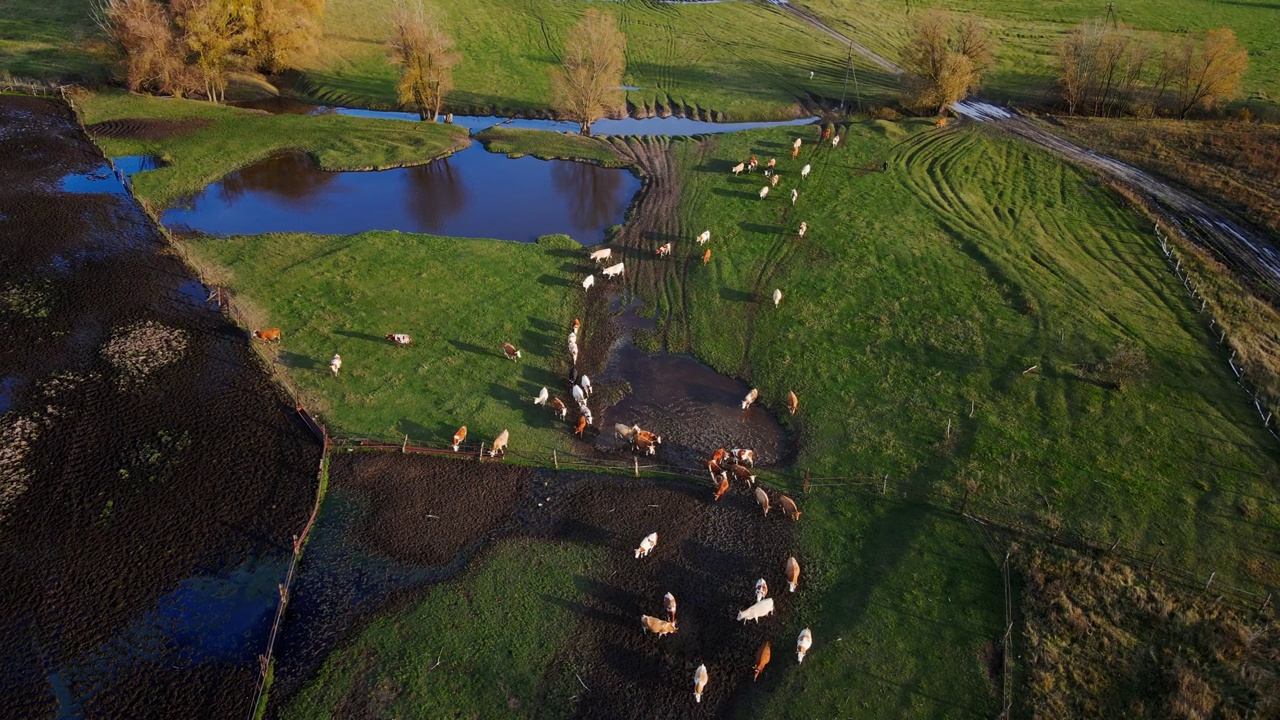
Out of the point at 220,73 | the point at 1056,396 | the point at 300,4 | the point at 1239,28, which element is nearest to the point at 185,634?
the point at 1056,396

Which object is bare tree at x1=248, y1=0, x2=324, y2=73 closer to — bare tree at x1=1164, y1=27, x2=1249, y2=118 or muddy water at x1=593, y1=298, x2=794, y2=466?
muddy water at x1=593, y1=298, x2=794, y2=466

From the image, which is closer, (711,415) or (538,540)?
(538,540)

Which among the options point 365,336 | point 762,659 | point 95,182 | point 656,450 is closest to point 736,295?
point 656,450

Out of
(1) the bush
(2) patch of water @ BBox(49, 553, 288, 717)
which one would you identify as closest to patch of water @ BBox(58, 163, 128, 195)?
(1) the bush

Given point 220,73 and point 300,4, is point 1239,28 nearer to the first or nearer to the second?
point 300,4

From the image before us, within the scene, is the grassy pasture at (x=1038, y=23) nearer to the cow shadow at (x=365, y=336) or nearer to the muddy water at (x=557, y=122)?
the muddy water at (x=557, y=122)

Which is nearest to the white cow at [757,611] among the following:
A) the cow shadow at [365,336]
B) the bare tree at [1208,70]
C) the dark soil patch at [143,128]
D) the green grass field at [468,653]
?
the green grass field at [468,653]
